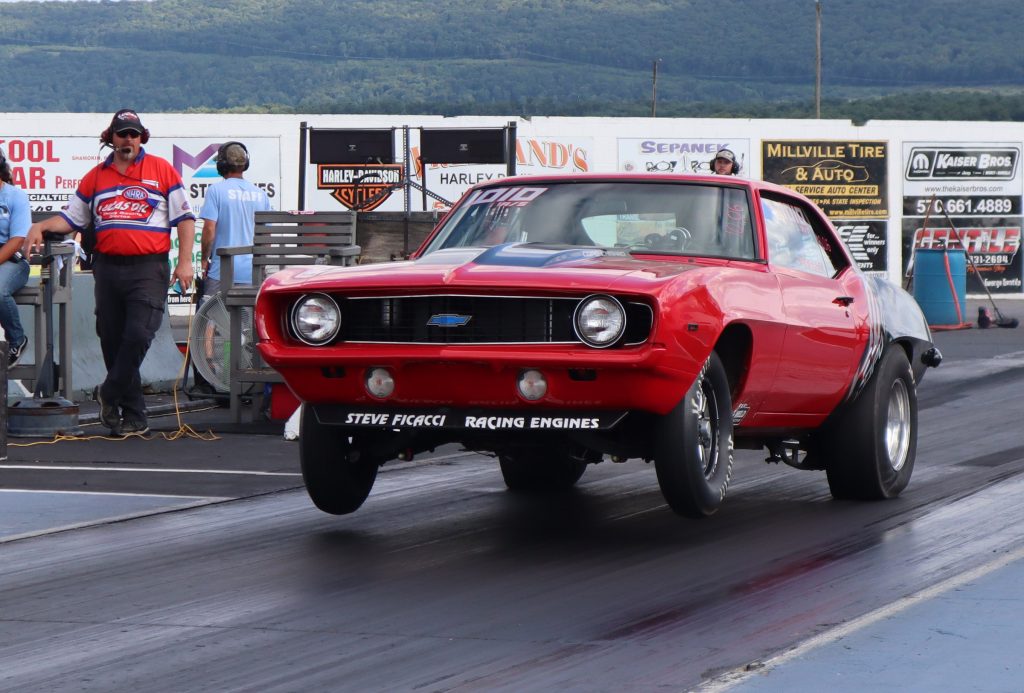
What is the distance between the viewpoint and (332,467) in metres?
7.18

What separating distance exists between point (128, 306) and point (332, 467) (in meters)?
3.71

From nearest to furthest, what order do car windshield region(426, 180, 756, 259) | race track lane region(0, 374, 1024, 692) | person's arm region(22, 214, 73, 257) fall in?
race track lane region(0, 374, 1024, 692), car windshield region(426, 180, 756, 259), person's arm region(22, 214, 73, 257)

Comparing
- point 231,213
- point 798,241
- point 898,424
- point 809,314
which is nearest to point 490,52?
Answer: point 231,213

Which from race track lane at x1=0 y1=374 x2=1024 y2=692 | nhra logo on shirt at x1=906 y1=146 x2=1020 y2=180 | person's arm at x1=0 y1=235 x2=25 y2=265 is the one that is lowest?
race track lane at x1=0 y1=374 x2=1024 y2=692

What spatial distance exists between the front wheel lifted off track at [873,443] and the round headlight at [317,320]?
261 cm

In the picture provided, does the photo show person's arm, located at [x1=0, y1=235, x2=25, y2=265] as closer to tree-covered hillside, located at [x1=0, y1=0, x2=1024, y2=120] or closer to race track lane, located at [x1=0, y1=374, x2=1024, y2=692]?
race track lane, located at [x1=0, y1=374, x2=1024, y2=692]

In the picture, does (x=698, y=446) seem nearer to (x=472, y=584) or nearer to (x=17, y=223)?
(x=472, y=584)

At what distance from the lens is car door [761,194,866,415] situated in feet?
24.6

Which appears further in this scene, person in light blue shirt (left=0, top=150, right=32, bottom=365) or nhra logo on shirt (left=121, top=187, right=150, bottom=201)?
person in light blue shirt (left=0, top=150, right=32, bottom=365)

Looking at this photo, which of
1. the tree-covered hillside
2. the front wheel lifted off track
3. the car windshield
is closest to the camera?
the car windshield

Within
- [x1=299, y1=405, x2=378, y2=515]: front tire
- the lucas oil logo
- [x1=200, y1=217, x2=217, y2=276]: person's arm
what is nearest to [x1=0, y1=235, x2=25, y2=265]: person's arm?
[x1=200, y1=217, x2=217, y2=276]: person's arm

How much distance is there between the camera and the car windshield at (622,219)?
7477 mm

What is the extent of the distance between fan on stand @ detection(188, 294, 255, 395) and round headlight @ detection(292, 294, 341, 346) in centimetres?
575

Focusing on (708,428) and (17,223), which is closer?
(708,428)
